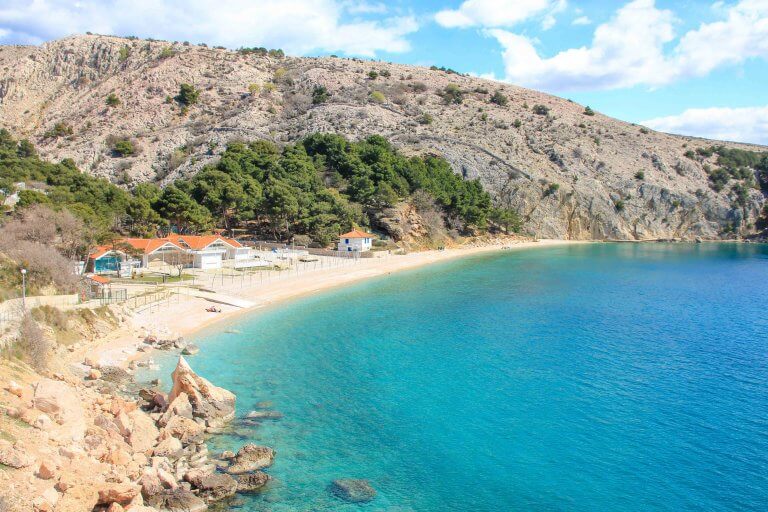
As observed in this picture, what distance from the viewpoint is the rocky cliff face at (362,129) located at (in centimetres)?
9694

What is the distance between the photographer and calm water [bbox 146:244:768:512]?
50.1 feet

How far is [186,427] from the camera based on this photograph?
1775 cm

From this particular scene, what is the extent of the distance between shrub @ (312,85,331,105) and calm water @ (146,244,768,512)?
78.3 m

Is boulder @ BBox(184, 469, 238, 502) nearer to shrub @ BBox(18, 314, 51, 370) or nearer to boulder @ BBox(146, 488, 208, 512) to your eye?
boulder @ BBox(146, 488, 208, 512)

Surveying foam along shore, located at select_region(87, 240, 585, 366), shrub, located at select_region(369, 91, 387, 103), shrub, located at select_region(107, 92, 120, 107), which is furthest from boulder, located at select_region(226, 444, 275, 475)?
shrub, located at select_region(107, 92, 120, 107)

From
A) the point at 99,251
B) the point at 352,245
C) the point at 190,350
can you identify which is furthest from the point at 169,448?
the point at 352,245

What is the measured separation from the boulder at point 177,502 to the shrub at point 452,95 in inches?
4449

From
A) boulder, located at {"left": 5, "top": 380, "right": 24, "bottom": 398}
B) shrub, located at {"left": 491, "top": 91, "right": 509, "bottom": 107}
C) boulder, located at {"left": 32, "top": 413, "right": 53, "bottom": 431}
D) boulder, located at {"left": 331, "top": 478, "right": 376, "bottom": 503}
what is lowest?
boulder, located at {"left": 331, "top": 478, "right": 376, "bottom": 503}

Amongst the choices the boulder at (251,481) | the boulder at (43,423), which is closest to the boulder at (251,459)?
the boulder at (251,481)

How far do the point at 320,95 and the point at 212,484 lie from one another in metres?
107

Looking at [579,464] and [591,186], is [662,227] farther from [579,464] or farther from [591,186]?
[579,464]

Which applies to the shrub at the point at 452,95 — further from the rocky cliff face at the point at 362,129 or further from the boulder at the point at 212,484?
the boulder at the point at 212,484

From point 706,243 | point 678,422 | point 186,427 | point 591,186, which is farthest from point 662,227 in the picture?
point 186,427

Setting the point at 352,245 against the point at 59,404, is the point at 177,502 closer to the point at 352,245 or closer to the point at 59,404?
the point at 59,404
